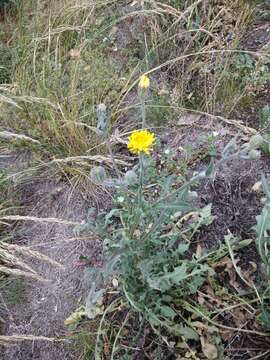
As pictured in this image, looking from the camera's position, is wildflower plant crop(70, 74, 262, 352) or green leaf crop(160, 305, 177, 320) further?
green leaf crop(160, 305, 177, 320)

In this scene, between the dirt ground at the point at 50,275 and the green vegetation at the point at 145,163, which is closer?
the green vegetation at the point at 145,163

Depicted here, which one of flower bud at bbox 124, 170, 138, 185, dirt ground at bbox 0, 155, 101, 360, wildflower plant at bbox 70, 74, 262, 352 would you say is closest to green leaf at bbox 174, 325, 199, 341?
wildflower plant at bbox 70, 74, 262, 352

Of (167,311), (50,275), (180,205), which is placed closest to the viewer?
(180,205)

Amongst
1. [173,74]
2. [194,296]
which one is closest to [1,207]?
[194,296]

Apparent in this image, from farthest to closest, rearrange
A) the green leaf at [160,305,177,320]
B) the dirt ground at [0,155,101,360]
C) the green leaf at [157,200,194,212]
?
1. the dirt ground at [0,155,101,360]
2. the green leaf at [160,305,177,320]
3. the green leaf at [157,200,194,212]

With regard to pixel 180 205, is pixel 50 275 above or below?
below

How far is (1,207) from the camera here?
1.88 metres

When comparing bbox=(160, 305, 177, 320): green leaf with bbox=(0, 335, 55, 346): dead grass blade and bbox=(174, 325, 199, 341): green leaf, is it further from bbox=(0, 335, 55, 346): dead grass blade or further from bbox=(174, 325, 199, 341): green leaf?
bbox=(0, 335, 55, 346): dead grass blade

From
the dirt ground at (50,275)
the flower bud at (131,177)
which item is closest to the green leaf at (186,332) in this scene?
the dirt ground at (50,275)

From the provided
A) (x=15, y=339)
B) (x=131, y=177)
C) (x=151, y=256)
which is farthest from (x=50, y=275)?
(x=131, y=177)

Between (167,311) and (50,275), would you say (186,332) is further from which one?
(50,275)

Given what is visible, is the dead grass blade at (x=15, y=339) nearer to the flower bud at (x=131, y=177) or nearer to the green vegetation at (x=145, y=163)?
the green vegetation at (x=145, y=163)

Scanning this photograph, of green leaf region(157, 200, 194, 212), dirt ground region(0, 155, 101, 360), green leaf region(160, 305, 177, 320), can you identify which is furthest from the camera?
dirt ground region(0, 155, 101, 360)

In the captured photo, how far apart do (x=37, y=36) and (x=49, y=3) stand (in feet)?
1.17
